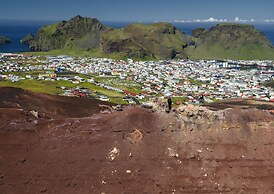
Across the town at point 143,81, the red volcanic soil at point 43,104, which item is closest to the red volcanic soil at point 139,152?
the red volcanic soil at point 43,104

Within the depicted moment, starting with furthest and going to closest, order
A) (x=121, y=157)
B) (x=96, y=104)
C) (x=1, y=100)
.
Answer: (x=96, y=104) → (x=1, y=100) → (x=121, y=157)

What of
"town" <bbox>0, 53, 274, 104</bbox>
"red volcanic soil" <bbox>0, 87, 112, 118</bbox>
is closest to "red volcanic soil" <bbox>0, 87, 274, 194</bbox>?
"red volcanic soil" <bbox>0, 87, 112, 118</bbox>

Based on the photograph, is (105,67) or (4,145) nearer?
(4,145)

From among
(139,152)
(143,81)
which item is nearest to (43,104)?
(139,152)

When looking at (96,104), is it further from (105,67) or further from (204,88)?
(105,67)

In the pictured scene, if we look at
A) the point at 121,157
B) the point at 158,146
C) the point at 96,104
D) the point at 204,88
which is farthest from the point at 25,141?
the point at 204,88

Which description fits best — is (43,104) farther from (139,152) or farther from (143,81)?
(143,81)
